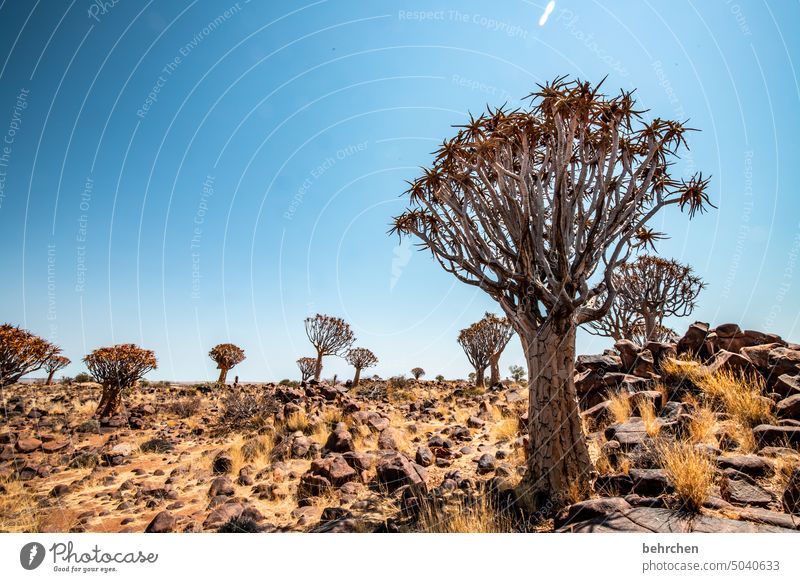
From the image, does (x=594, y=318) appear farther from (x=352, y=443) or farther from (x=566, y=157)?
(x=352, y=443)

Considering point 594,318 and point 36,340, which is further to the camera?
point 36,340

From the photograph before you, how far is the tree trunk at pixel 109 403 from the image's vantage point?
12203 millimetres

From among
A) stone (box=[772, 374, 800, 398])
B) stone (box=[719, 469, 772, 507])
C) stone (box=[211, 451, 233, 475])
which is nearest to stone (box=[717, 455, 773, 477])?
stone (box=[719, 469, 772, 507])

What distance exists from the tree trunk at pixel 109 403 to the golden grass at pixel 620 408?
15.4m

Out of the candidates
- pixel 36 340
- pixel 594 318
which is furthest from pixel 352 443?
pixel 36 340

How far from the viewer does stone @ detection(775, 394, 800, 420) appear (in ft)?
16.7

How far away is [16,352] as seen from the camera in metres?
11.0

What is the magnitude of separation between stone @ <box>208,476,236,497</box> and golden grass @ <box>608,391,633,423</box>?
7.10 metres

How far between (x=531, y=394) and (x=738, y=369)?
4.94m

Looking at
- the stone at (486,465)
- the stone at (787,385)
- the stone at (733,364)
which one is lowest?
the stone at (486,465)

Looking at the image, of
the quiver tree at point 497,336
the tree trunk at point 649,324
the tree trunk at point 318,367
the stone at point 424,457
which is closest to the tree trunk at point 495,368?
the quiver tree at point 497,336

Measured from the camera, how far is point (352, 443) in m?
7.53

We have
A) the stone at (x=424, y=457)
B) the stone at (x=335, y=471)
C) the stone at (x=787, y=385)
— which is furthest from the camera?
the stone at (x=424, y=457)

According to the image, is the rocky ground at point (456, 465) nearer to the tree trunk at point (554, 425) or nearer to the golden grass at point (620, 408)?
the golden grass at point (620, 408)
